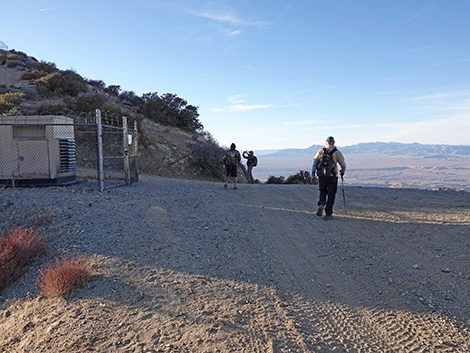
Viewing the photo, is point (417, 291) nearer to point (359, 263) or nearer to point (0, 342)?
point (359, 263)

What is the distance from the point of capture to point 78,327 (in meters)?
4.02

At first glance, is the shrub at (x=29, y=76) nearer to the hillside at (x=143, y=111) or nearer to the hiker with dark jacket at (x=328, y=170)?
the hillside at (x=143, y=111)

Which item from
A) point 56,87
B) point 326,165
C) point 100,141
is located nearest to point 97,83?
point 56,87

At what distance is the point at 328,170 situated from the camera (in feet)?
28.5

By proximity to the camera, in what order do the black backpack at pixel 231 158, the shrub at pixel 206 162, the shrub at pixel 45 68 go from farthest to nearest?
the shrub at pixel 45 68, the shrub at pixel 206 162, the black backpack at pixel 231 158

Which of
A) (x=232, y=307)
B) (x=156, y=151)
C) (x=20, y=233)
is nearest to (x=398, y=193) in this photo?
(x=232, y=307)

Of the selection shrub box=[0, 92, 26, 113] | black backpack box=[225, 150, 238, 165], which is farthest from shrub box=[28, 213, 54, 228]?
shrub box=[0, 92, 26, 113]

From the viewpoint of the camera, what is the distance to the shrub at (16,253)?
5.55 metres

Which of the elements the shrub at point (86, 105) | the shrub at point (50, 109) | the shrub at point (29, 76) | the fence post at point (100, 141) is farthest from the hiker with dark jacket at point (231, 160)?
the shrub at point (29, 76)

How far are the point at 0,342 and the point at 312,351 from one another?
3675mm

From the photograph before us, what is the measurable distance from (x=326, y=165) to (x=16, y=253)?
22.6 ft

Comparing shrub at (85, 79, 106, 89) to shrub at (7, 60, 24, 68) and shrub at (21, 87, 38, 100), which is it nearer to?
shrub at (7, 60, 24, 68)

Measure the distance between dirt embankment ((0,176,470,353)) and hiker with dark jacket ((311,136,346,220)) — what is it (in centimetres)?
49

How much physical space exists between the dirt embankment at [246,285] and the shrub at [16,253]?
0.81 feet
